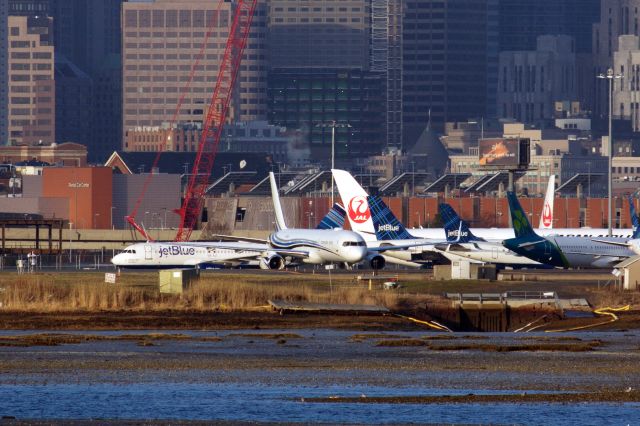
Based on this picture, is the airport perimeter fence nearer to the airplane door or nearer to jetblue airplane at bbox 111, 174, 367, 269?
the airplane door

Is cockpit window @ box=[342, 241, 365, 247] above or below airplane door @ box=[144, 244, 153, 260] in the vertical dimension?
above

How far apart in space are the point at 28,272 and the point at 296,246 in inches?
949

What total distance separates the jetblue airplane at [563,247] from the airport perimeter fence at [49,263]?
3515 centimetres

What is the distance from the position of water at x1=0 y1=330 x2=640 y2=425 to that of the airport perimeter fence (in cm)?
6542

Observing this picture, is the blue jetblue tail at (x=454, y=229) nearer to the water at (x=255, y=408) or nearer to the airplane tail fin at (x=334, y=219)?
the airplane tail fin at (x=334, y=219)

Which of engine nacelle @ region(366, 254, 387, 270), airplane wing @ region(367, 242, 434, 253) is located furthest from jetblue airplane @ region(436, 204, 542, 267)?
engine nacelle @ region(366, 254, 387, 270)

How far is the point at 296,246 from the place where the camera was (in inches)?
6132

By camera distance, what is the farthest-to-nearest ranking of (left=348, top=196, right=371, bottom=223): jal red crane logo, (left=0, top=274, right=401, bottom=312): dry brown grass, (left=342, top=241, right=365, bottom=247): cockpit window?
(left=348, top=196, right=371, bottom=223): jal red crane logo, (left=342, top=241, right=365, bottom=247): cockpit window, (left=0, top=274, right=401, bottom=312): dry brown grass

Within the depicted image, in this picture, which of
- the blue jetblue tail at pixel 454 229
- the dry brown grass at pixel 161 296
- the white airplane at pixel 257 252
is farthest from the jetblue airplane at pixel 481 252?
the dry brown grass at pixel 161 296

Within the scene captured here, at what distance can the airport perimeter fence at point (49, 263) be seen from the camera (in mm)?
152625

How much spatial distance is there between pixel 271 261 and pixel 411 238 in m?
11.8

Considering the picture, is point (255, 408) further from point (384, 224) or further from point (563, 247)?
point (384, 224)

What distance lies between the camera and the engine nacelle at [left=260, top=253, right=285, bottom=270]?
15500 cm

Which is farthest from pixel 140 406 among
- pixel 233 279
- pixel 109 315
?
pixel 233 279
